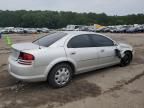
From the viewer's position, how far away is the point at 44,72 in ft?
17.7

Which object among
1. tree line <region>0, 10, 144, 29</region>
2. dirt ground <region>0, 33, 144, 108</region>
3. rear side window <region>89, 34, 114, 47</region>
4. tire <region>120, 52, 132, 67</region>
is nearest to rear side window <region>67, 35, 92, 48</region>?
rear side window <region>89, 34, 114, 47</region>

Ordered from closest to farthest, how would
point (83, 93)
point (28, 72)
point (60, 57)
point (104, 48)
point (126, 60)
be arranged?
1. point (28, 72)
2. point (83, 93)
3. point (60, 57)
4. point (104, 48)
5. point (126, 60)

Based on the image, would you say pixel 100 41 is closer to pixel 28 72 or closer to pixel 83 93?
pixel 83 93

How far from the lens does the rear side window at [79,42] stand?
6.08 metres

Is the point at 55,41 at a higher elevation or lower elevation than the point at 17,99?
higher

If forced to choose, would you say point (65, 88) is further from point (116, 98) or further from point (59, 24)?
point (59, 24)

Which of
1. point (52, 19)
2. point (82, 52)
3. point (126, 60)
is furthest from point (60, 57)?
point (52, 19)

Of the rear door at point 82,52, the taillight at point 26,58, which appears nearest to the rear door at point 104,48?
the rear door at point 82,52

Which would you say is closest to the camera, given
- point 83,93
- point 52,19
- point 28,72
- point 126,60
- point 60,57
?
point 28,72

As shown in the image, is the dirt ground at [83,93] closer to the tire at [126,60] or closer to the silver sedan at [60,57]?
the silver sedan at [60,57]

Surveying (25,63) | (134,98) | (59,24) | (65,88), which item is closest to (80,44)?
(65,88)

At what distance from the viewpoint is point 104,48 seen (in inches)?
271

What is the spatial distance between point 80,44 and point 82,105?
6.96 ft

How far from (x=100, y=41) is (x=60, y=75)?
78.0 inches
